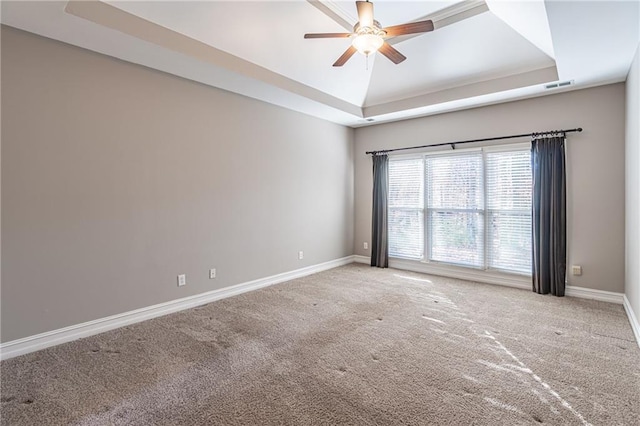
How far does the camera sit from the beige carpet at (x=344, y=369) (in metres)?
2.01

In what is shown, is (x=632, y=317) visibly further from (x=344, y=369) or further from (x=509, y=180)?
(x=344, y=369)

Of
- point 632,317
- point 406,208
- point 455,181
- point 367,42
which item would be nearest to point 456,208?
point 455,181

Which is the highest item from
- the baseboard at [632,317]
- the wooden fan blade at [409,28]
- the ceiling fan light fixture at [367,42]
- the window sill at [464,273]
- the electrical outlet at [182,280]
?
the wooden fan blade at [409,28]

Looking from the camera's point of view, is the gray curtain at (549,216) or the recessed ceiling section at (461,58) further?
the gray curtain at (549,216)

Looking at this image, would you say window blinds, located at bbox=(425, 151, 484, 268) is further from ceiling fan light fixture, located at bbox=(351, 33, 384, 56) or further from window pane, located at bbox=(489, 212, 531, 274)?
ceiling fan light fixture, located at bbox=(351, 33, 384, 56)

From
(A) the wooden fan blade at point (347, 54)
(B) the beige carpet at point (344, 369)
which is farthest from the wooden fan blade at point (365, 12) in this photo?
(B) the beige carpet at point (344, 369)

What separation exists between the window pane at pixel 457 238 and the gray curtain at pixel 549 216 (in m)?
0.76

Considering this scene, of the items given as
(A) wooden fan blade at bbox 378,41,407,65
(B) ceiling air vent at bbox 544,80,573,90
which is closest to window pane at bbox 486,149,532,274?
(B) ceiling air vent at bbox 544,80,573,90

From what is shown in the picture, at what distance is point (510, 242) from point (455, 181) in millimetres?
1211

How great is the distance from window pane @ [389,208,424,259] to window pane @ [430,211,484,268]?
22 centimetres

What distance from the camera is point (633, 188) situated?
3.30 m

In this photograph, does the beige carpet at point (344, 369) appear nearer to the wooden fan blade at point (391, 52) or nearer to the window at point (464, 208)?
the window at point (464, 208)

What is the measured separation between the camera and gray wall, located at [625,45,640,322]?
305 cm

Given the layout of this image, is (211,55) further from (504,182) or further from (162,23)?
(504,182)
